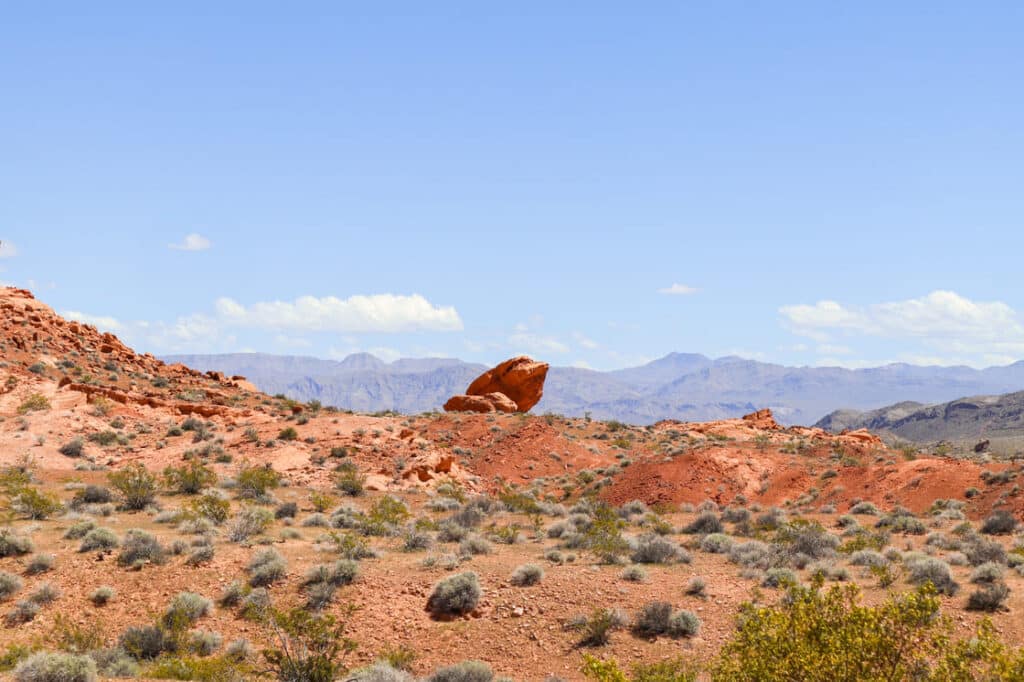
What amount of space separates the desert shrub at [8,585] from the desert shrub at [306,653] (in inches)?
241

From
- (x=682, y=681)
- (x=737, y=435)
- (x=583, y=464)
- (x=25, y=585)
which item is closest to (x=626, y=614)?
(x=682, y=681)

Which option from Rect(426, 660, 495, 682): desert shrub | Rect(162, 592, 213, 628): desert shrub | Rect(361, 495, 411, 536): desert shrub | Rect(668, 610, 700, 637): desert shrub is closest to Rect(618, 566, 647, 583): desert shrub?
Rect(668, 610, 700, 637): desert shrub

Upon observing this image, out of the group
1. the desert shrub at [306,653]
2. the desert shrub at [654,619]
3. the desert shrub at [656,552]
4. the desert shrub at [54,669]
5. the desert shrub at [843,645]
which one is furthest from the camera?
the desert shrub at [656,552]

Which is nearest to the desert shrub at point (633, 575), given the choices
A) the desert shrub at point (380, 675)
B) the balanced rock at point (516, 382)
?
the desert shrub at point (380, 675)

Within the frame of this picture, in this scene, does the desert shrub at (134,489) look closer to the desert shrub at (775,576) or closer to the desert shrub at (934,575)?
the desert shrub at (775,576)

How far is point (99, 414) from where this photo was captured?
1464 inches

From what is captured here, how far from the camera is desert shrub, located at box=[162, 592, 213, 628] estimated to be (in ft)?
43.7

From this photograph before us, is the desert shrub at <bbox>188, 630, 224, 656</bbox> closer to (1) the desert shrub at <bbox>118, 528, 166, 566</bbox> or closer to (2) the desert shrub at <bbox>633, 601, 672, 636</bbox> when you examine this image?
(1) the desert shrub at <bbox>118, 528, 166, 566</bbox>

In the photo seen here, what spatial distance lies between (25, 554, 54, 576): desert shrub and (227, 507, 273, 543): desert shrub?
408 centimetres

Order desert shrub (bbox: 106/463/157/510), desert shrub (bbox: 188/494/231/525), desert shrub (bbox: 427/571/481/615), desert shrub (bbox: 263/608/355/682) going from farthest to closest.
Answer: desert shrub (bbox: 106/463/157/510) → desert shrub (bbox: 188/494/231/525) → desert shrub (bbox: 427/571/481/615) → desert shrub (bbox: 263/608/355/682)

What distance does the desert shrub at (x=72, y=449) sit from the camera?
32062mm

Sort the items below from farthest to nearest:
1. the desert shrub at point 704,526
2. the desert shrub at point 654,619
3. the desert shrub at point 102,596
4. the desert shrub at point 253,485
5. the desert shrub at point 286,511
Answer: the desert shrub at point 253,485 → the desert shrub at point 704,526 → the desert shrub at point 286,511 → the desert shrub at point 102,596 → the desert shrub at point 654,619

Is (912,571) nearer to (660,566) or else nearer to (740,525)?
(660,566)

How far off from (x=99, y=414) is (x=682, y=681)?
38663 millimetres
